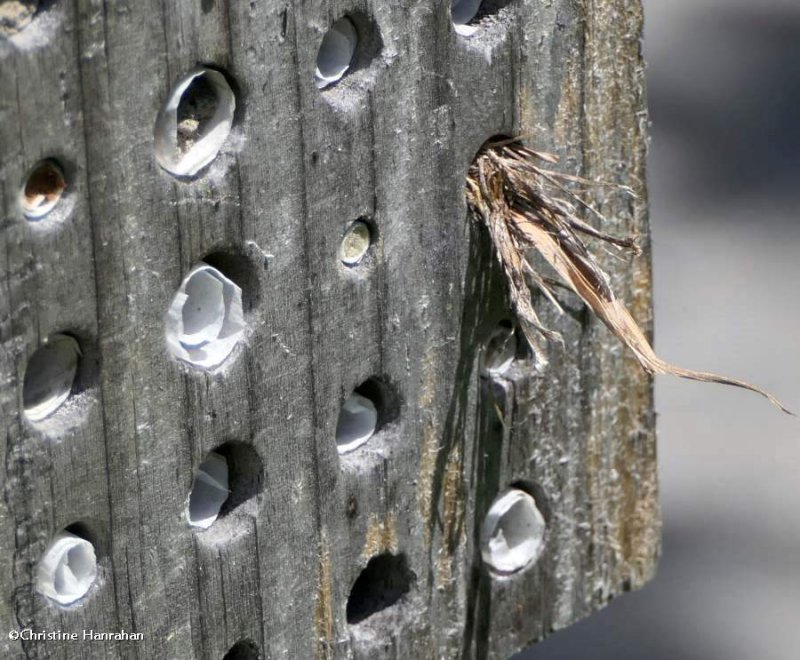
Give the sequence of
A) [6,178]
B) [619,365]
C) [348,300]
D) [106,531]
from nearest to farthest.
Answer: [6,178]
[106,531]
[348,300]
[619,365]

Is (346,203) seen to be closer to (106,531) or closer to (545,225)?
(545,225)

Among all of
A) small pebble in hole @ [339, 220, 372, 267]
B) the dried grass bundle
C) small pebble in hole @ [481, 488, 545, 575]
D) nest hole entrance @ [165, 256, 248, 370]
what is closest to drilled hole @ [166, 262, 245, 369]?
nest hole entrance @ [165, 256, 248, 370]

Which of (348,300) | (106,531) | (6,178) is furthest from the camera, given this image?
(348,300)

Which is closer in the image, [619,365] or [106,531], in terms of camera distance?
[106,531]

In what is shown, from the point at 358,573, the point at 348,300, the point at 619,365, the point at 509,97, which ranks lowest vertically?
the point at 358,573

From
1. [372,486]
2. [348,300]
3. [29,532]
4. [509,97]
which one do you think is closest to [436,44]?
[509,97]

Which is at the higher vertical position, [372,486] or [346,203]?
[346,203]

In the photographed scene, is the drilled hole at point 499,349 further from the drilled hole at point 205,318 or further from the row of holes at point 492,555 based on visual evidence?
the drilled hole at point 205,318

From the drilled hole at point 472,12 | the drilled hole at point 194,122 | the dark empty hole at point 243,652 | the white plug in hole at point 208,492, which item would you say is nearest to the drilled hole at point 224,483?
the white plug in hole at point 208,492

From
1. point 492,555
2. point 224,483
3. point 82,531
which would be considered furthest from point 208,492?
point 492,555
